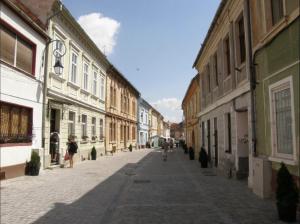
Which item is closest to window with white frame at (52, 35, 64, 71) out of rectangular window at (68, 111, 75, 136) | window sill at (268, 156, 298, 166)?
rectangular window at (68, 111, 75, 136)

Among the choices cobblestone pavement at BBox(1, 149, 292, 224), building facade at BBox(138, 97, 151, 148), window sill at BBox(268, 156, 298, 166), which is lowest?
cobblestone pavement at BBox(1, 149, 292, 224)

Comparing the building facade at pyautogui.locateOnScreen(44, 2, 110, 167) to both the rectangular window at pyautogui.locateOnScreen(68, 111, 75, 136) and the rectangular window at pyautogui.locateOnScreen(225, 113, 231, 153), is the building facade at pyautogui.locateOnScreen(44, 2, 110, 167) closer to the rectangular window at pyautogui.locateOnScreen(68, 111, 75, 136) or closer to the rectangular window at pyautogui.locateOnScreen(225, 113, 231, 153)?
the rectangular window at pyautogui.locateOnScreen(68, 111, 75, 136)

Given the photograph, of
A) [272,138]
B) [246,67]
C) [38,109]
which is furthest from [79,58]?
[272,138]

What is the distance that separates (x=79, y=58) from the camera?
20328mm

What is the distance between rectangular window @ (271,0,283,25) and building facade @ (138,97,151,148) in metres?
40.3

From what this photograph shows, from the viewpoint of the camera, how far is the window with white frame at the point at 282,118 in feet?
24.6

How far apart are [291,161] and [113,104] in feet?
82.6

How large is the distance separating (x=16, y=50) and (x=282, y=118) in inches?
382

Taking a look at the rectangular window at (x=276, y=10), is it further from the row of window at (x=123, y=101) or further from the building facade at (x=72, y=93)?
the row of window at (x=123, y=101)

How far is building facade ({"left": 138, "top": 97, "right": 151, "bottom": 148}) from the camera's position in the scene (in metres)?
50.1

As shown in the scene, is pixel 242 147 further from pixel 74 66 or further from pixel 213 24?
pixel 74 66

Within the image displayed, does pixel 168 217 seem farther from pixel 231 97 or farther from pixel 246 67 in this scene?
pixel 231 97

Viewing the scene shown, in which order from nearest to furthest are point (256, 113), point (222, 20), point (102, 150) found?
point (256, 113)
point (222, 20)
point (102, 150)

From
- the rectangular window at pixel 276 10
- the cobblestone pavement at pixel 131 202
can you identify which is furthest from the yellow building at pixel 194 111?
the rectangular window at pixel 276 10
